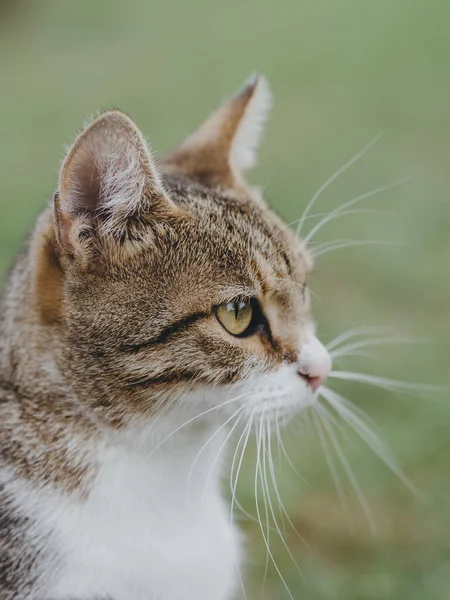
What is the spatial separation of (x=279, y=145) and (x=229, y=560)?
418 centimetres

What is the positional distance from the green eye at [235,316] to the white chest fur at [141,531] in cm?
29

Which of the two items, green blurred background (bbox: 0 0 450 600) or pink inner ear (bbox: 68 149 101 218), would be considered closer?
pink inner ear (bbox: 68 149 101 218)

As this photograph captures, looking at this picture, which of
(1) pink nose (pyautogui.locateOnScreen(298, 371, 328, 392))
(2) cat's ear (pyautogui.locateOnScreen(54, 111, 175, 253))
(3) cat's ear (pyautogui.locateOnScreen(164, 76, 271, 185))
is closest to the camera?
(2) cat's ear (pyautogui.locateOnScreen(54, 111, 175, 253))

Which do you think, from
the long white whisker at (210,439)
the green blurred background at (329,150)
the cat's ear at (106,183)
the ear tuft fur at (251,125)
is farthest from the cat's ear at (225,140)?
the long white whisker at (210,439)

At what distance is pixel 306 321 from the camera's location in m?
2.06

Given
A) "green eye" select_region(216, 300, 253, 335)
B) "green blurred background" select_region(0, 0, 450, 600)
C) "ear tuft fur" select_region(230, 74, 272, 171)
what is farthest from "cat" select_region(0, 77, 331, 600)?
"ear tuft fur" select_region(230, 74, 272, 171)

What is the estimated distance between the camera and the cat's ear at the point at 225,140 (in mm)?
2297

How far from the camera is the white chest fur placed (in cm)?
189

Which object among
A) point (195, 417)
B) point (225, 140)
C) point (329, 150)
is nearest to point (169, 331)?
point (195, 417)

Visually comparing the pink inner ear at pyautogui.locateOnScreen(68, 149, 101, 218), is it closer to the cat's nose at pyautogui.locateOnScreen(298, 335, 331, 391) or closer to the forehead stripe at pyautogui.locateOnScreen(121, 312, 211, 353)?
the forehead stripe at pyautogui.locateOnScreen(121, 312, 211, 353)

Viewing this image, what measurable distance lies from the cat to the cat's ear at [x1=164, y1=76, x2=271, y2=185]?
1.00 feet

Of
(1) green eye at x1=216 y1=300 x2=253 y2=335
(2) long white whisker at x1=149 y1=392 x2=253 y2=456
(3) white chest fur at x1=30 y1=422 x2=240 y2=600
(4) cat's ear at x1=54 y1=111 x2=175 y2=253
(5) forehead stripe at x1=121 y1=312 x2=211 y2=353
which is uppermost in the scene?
(4) cat's ear at x1=54 y1=111 x2=175 y2=253

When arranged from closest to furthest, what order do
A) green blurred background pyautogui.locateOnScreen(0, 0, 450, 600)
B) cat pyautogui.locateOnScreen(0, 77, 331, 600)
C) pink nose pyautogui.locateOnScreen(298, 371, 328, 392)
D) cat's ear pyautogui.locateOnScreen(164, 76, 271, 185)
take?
cat pyautogui.locateOnScreen(0, 77, 331, 600) → pink nose pyautogui.locateOnScreen(298, 371, 328, 392) → cat's ear pyautogui.locateOnScreen(164, 76, 271, 185) → green blurred background pyautogui.locateOnScreen(0, 0, 450, 600)

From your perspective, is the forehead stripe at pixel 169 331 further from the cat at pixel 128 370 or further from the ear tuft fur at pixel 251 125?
the ear tuft fur at pixel 251 125
